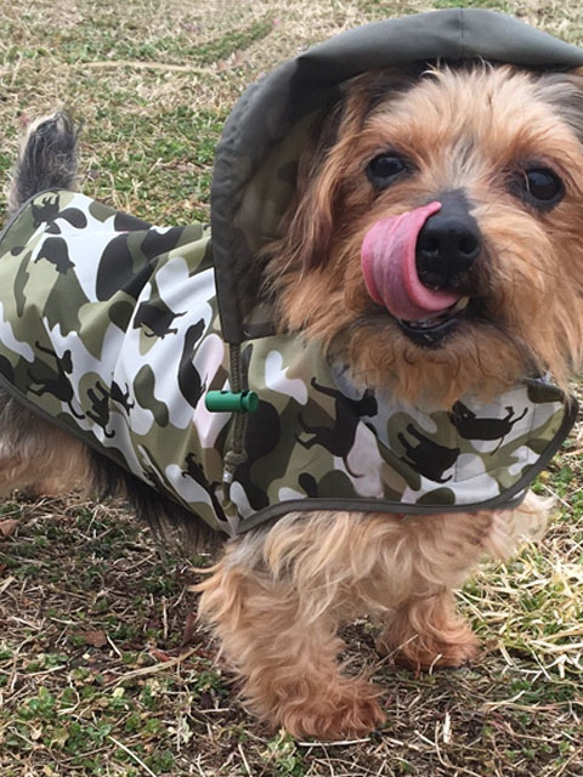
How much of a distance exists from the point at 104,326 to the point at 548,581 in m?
1.64

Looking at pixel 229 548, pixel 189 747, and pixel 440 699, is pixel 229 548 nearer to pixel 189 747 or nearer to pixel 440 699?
pixel 189 747

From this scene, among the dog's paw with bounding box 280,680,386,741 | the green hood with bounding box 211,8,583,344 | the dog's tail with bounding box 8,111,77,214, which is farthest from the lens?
the dog's tail with bounding box 8,111,77,214

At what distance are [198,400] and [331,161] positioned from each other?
2.50 ft

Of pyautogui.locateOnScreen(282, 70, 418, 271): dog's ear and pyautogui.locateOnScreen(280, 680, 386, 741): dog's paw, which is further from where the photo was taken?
pyautogui.locateOnScreen(280, 680, 386, 741): dog's paw

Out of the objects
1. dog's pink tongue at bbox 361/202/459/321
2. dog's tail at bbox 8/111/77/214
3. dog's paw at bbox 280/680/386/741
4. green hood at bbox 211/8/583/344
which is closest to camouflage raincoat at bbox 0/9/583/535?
green hood at bbox 211/8/583/344

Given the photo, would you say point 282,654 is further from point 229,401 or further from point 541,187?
point 541,187

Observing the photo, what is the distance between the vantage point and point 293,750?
8.62ft

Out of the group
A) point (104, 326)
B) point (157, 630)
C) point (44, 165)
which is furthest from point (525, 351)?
point (44, 165)

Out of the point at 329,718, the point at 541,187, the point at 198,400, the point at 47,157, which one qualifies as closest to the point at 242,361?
the point at 198,400

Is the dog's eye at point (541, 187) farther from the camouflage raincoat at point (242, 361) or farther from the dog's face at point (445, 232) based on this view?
the camouflage raincoat at point (242, 361)

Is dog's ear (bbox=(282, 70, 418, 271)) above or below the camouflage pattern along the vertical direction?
above

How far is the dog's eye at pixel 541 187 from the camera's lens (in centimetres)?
195

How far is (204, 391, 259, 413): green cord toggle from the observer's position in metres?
2.22

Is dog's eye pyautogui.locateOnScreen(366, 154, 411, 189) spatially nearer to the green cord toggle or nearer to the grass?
the green cord toggle
